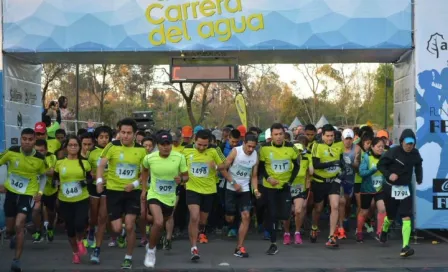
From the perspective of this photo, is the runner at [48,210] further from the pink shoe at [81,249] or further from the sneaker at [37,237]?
the pink shoe at [81,249]

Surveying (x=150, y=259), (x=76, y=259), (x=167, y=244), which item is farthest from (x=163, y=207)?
(x=167, y=244)

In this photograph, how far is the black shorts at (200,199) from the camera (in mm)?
10367

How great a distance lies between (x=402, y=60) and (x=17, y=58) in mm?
6831

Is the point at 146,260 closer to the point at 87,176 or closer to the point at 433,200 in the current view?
the point at 87,176

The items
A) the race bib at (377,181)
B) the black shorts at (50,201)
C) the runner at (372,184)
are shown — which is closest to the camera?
the black shorts at (50,201)

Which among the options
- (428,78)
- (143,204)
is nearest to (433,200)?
(428,78)

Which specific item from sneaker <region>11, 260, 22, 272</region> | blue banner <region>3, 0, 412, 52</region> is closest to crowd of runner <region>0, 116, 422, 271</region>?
sneaker <region>11, 260, 22, 272</region>

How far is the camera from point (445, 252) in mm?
10883

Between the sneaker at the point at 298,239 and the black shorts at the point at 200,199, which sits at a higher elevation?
the black shorts at the point at 200,199

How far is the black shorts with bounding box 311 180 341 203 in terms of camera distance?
11586 mm

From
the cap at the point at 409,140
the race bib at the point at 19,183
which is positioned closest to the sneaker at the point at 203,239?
the race bib at the point at 19,183

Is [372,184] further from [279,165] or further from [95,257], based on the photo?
[95,257]

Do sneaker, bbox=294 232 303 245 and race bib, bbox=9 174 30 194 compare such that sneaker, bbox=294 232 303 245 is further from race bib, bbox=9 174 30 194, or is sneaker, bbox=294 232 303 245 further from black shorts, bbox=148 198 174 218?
race bib, bbox=9 174 30 194

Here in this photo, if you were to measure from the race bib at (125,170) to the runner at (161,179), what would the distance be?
9.0 inches
